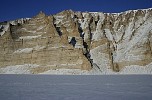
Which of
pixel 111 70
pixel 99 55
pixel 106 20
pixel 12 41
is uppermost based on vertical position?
pixel 106 20

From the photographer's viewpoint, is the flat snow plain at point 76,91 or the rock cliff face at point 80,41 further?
the rock cliff face at point 80,41

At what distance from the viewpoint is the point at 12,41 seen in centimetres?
10275

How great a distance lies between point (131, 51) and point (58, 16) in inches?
1431

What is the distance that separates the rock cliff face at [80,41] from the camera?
92562 mm

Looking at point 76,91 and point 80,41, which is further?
point 80,41

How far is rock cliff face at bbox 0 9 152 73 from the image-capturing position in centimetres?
9256

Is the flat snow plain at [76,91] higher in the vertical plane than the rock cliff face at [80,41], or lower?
lower

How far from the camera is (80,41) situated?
106m

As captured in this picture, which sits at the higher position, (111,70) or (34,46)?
(34,46)

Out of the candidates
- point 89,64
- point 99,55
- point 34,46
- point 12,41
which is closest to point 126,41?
point 99,55

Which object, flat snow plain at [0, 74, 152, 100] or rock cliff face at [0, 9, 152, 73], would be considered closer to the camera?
flat snow plain at [0, 74, 152, 100]

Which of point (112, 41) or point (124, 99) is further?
point (112, 41)

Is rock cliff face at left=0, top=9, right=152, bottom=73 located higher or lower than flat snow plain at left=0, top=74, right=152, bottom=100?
higher

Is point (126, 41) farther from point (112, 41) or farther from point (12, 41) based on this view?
point (12, 41)
